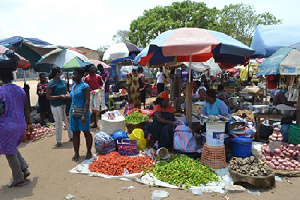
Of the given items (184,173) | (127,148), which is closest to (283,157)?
(184,173)

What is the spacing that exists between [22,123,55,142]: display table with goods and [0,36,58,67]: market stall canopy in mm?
2803

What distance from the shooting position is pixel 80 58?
7812mm

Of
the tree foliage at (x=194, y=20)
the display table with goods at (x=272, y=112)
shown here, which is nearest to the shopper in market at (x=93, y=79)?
the display table with goods at (x=272, y=112)

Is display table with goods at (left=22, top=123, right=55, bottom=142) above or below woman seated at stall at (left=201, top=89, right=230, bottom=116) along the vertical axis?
below

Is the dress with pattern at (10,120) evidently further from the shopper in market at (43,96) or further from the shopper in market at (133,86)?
the shopper in market at (133,86)

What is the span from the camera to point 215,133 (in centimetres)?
424

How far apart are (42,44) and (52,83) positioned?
440 centimetres

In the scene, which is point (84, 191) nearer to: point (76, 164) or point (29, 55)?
point (76, 164)

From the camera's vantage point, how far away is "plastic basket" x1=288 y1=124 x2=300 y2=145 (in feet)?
15.4

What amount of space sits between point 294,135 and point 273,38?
3.72 m

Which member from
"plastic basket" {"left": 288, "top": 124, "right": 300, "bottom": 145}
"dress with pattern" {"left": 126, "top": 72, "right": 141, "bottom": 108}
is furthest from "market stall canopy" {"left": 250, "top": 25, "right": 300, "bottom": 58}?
"dress with pattern" {"left": 126, "top": 72, "right": 141, "bottom": 108}

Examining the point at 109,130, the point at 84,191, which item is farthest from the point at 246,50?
the point at 84,191

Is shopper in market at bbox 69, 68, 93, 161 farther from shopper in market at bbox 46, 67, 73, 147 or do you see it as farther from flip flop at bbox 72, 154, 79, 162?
shopper in market at bbox 46, 67, 73, 147

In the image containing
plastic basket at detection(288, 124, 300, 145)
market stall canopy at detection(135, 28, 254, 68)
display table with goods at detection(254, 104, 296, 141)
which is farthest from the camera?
display table with goods at detection(254, 104, 296, 141)
